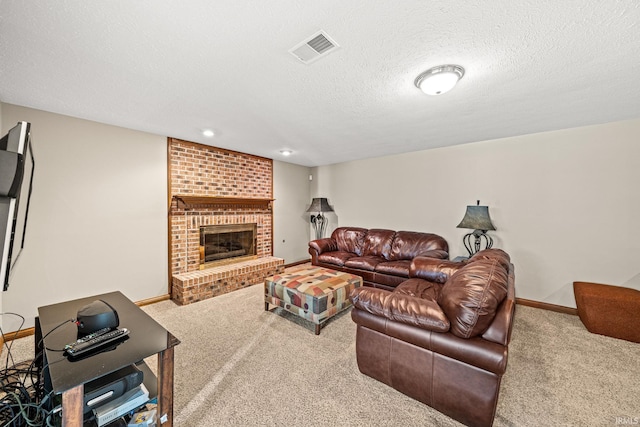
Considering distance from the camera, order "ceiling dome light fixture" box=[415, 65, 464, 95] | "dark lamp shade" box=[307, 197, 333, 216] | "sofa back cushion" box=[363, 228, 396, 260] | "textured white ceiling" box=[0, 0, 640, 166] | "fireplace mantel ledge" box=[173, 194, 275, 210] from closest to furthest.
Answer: "textured white ceiling" box=[0, 0, 640, 166] < "ceiling dome light fixture" box=[415, 65, 464, 95] < "fireplace mantel ledge" box=[173, 194, 275, 210] < "sofa back cushion" box=[363, 228, 396, 260] < "dark lamp shade" box=[307, 197, 333, 216]

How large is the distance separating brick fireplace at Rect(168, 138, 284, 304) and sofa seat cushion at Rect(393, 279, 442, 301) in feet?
8.32

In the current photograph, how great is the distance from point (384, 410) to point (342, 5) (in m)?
2.37

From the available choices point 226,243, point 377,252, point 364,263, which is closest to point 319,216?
point 377,252

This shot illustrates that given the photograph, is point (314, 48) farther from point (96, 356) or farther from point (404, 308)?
point (96, 356)

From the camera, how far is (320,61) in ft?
5.55

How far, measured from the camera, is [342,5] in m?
1.23

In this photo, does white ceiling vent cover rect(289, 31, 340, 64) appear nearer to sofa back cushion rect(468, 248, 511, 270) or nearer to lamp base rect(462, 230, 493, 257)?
sofa back cushion rect(468, 248, 511, 270)

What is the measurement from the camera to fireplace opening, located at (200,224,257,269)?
13.1 feet

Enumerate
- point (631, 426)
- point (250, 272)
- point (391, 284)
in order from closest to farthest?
point (631, 426) → point (391, 284) → point (250, 272)

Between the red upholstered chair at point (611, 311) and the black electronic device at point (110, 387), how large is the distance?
403cm

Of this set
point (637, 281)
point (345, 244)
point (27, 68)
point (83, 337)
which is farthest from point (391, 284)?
point (27, 68)

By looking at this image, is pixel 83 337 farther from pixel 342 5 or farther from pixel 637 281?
pixel 637 281

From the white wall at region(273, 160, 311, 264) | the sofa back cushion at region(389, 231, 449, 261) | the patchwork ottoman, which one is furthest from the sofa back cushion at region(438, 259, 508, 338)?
the white wall at region(273, 160, 311, 264)

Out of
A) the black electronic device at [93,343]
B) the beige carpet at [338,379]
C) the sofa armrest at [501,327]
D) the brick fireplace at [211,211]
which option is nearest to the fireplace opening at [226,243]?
the brick fireplace at [211,211]
